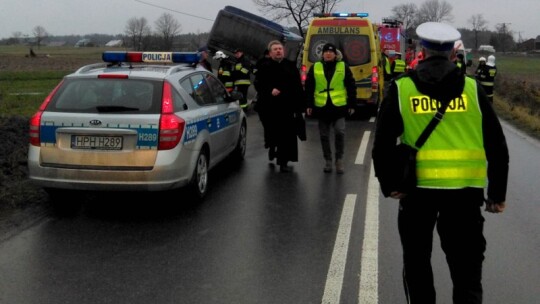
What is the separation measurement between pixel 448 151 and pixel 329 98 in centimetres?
530

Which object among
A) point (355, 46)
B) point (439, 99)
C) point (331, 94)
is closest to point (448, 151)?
point (439, 99)

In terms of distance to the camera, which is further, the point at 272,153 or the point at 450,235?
the point at 272,153

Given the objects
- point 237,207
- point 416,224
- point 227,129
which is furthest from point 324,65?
point 416,224

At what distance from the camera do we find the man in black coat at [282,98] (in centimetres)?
861

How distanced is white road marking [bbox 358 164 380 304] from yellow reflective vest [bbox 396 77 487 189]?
1.33 meters

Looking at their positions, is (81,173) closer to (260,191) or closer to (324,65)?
(260,191)

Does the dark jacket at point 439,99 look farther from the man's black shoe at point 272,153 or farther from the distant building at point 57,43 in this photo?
the distant building at point 57,43

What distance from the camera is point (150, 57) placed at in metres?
7.76

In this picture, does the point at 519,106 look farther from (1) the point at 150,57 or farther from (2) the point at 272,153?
(1) the point at 150,57

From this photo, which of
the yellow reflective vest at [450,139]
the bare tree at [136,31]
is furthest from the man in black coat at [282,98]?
the bare tree at [136,31]

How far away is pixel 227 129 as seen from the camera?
8.27 m

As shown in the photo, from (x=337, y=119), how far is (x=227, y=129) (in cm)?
152

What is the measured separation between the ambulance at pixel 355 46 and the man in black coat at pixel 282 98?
628 cm

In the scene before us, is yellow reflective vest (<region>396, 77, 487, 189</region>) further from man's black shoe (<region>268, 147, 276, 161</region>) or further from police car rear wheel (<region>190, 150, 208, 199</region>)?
man's black shoe (<region>268, 147, 276, 161</region>)
